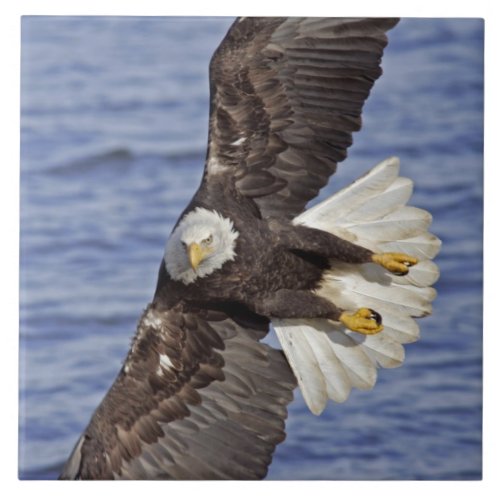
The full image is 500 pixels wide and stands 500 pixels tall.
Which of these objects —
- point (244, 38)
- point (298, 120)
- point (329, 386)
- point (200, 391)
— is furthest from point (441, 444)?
point (244, 38)

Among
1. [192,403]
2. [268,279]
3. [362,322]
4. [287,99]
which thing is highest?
[287,99]

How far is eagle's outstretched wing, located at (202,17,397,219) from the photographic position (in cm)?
511

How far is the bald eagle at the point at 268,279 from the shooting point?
5098 mm

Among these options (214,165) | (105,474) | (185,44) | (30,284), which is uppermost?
(185,44)

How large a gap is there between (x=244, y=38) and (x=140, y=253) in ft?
2.72

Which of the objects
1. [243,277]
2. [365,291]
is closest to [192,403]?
[243,277]

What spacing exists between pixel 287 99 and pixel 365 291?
702 mm

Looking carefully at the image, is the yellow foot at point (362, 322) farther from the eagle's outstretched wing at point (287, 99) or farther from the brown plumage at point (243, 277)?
the eagle's outstretched wing at point (287, 99)

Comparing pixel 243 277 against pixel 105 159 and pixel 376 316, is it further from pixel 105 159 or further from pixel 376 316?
pixel 105 159

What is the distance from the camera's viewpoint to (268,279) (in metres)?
5.10

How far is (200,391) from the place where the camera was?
5223 mm

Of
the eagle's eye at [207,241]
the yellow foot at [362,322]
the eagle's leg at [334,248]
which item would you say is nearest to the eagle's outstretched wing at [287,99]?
the eagle's leg at [334,248]

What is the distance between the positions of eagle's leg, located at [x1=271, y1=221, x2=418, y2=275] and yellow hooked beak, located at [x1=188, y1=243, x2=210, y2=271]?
0.30m

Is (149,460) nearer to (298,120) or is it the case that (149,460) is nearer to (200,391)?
(200,391)
